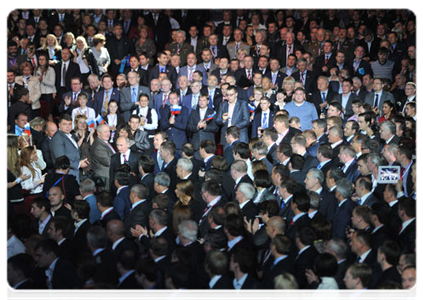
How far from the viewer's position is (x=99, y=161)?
10.8m

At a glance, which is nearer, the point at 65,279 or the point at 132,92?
the point at 65,279

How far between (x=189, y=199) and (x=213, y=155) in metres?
1.67

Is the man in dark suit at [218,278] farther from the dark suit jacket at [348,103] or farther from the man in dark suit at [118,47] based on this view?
the man in dark suit at [118,47]

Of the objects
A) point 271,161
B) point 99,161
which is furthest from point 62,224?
point 271,161

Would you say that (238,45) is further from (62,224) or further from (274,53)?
(62,224)

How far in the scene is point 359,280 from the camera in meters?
6.11

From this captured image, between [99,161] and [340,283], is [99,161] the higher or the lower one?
the higher one

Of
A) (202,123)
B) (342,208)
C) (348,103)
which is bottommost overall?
(342,208)

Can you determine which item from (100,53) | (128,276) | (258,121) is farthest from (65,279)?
(100,53)

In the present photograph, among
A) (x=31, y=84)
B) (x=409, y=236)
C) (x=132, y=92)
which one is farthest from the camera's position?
(x=31, y=84)

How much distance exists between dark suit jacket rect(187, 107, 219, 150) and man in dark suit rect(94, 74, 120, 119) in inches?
66.2

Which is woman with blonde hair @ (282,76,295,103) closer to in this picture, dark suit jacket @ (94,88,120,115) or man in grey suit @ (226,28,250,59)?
man in grey suit @ (226,28,250,59)

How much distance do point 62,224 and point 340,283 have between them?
2.89m

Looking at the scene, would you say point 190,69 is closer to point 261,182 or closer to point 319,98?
point 319,98
